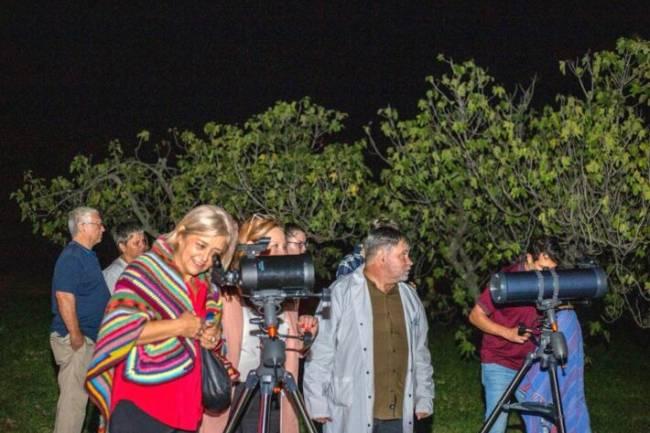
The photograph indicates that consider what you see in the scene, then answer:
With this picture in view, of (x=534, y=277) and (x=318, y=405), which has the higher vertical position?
(x=534, y=277)

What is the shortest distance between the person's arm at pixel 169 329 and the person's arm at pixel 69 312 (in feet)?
8.45

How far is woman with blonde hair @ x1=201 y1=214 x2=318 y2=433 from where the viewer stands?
433 centimetres

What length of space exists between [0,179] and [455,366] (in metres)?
23.5

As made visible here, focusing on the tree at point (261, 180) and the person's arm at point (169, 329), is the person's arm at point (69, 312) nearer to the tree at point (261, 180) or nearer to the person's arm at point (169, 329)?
the person's arm at point (169, 329)

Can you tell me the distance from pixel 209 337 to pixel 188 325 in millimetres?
145

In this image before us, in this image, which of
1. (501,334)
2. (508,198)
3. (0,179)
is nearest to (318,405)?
(501,334)

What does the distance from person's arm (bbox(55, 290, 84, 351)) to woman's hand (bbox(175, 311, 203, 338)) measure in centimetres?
258

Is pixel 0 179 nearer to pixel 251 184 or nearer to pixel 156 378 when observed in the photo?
pixel 251 184

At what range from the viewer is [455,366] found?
10.6 meters

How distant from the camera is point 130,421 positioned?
11.4ft

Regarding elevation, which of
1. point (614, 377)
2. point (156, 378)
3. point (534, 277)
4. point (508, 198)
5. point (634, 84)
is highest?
point (634, 84)

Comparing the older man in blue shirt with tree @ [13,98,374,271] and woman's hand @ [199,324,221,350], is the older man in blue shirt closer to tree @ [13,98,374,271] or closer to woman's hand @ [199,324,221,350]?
woman's hand @ [199,324,221,350]

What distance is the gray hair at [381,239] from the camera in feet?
15.3

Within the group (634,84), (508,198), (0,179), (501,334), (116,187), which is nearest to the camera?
(501,334)
